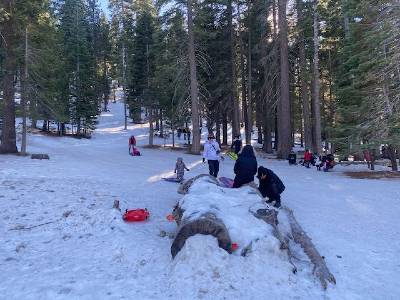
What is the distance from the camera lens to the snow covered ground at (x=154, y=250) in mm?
5746

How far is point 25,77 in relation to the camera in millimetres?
20062

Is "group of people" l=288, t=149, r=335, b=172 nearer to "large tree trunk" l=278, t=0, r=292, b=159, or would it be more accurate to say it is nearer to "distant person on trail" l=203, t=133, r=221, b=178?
"large tree trunk" l=278, t=0, r=292, b=159

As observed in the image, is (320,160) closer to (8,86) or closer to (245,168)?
(245,168)

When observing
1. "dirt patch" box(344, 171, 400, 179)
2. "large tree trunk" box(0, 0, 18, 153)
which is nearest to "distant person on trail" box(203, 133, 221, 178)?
→ "dirt patch" box(344, 171, 400, 179)

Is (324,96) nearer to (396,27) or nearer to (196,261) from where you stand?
(396,27)

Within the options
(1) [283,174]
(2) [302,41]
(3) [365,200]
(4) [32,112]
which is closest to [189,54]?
(2) [302,41]

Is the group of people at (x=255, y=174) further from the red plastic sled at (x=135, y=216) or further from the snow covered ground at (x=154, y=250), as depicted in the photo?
the red plastic sled at (x=135, y=216)

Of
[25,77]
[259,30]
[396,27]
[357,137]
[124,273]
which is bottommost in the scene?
[124,273]

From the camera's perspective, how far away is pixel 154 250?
7.08 meters

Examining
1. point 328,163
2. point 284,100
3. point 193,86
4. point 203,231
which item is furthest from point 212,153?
point 193,86

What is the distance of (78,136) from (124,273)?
1425 inches

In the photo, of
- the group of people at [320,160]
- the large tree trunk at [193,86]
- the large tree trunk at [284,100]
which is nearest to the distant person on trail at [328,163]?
the group of people at [320,160]

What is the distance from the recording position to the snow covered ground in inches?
226

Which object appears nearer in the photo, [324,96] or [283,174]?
[283,174]
